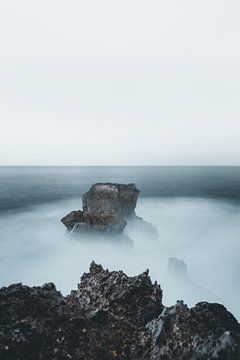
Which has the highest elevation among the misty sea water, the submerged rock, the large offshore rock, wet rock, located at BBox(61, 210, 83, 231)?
the large offshore rock

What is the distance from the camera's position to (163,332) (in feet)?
28.2

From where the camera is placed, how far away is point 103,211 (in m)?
39.7

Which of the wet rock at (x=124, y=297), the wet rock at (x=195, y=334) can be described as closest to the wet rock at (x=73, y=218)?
the wet rock at (x=124, y=297)

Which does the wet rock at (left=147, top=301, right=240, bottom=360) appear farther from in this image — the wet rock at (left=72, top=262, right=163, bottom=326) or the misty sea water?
the misty sea water

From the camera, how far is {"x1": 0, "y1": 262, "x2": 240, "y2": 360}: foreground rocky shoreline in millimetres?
7844

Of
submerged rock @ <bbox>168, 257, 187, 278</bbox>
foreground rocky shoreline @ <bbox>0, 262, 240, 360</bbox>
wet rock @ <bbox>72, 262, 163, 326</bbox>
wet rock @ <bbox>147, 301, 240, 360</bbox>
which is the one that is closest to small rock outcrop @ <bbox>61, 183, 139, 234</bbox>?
submerged rock @ <bbox>168, 257, 187, 278</bbox>

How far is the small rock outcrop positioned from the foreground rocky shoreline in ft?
91.9

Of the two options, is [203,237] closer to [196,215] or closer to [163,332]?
[196,215]

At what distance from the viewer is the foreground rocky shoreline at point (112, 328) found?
784cm

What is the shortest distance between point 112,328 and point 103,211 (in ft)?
100

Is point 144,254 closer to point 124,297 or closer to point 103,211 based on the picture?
point 103,211

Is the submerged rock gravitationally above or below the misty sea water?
above

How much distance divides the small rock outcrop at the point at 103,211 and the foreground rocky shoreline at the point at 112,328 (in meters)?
28.0

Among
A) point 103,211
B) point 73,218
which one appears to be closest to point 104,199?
point 103,211
